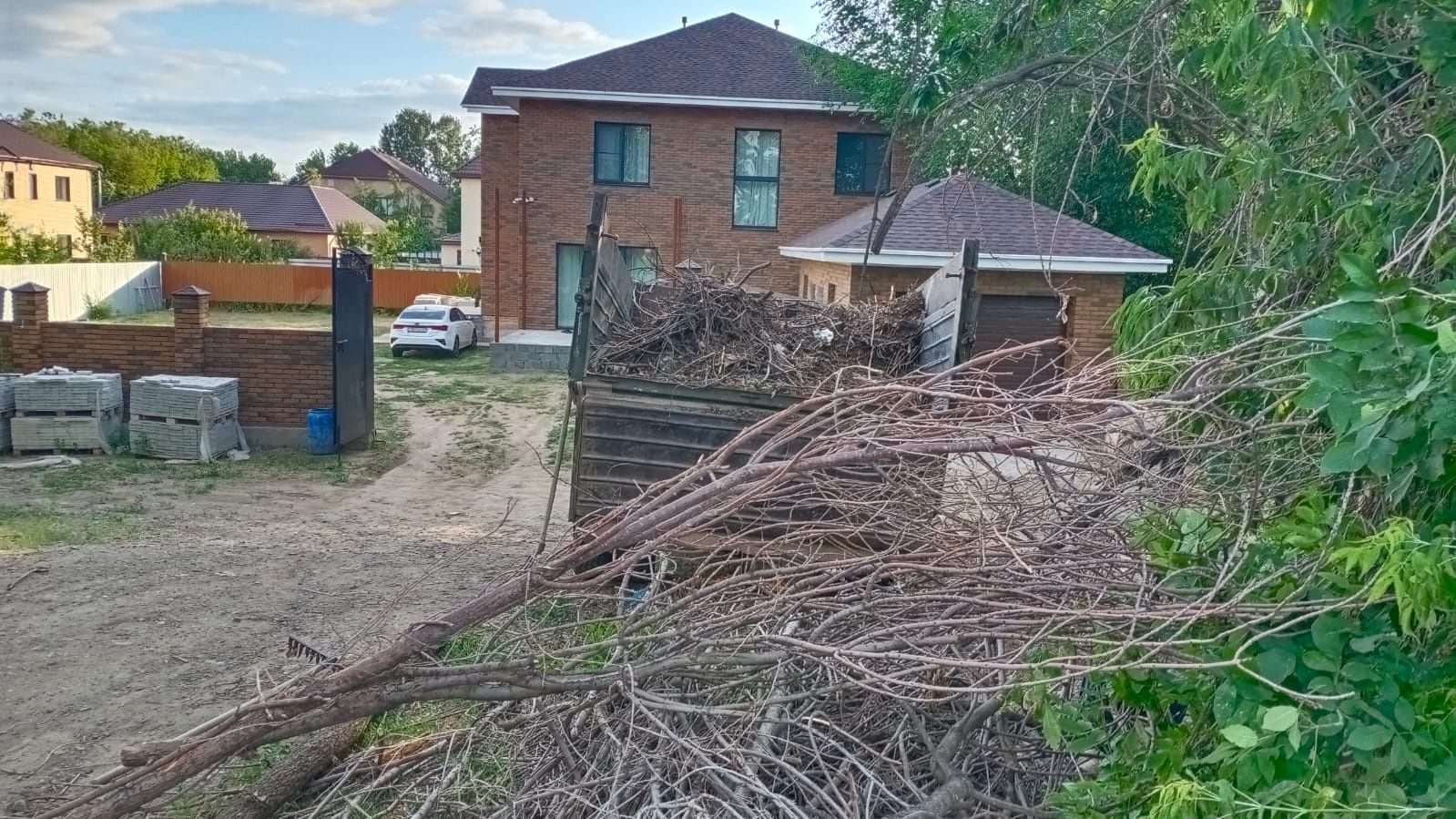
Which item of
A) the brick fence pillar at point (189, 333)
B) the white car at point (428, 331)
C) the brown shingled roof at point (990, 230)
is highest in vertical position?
the brown shingled roof at point (990, 230)

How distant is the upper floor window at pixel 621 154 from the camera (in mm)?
22391

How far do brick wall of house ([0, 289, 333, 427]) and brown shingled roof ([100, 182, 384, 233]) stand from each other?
36.0 m

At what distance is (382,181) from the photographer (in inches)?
2803

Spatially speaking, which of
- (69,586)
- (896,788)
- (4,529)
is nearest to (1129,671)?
(896,788)

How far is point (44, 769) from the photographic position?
4.98 m

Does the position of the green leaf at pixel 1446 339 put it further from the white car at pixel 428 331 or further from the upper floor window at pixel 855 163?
the white car at pixel 428 331

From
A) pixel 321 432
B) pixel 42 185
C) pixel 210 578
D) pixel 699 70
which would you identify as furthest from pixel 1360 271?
pixel 42 185

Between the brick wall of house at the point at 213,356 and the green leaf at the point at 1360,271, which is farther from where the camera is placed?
the brick wall of house at the point at 213,356

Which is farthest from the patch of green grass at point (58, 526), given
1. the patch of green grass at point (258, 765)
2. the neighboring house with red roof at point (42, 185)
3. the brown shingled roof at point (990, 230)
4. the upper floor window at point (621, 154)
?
the neighboring house with red roof at point (42, 185)

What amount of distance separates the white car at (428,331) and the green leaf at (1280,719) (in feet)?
73.8

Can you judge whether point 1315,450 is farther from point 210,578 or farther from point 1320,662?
point 210,578

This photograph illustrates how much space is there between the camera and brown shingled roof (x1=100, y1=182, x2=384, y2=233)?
48.2 meters

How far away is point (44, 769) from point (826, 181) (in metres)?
19.3

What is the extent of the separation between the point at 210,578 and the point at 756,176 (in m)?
16.5
